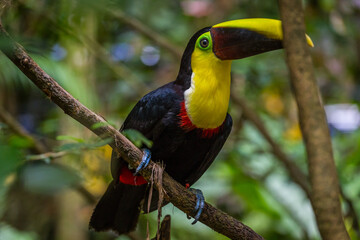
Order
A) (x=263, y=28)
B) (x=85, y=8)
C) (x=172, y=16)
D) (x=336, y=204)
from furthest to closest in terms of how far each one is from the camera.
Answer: (x=172, y=16) < (x=263, y=28) < (x=336, y=204) < (x=85, y=8)

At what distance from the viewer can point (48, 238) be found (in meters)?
4.57

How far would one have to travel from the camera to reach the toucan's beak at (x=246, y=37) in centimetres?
205

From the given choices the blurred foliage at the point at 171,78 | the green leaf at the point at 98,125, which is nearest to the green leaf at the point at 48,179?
the green leaf at the point at 98,125

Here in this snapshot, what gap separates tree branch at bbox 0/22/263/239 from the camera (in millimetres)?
1581

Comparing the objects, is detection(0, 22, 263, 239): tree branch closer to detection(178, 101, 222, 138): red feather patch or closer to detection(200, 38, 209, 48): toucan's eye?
detection(178, 101, 222, 138): red feather patch

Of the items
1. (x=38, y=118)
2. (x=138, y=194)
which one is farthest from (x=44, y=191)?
(x=38, y=118)

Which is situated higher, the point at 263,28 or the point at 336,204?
the point at 263,28

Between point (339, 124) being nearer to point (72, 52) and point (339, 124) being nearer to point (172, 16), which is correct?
point (172, 16)

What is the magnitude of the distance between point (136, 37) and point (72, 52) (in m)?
0.95

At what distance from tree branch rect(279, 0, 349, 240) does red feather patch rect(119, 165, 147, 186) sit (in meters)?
1.31

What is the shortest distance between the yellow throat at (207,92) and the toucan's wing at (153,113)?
3.3 inches

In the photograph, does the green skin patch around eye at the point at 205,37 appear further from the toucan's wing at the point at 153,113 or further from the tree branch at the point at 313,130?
the tree branch at the point at 313,130

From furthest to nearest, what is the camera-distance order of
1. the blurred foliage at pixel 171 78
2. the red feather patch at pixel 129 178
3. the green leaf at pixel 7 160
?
the blurred foliage at pixel 171 78, the red feather patch at pixel 129 178, the green leaf at pixel 7 160

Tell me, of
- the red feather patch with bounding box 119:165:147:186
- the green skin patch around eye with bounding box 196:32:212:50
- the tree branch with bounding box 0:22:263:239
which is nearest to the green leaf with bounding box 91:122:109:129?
the tree branch with bounding box 0:22:263:239
